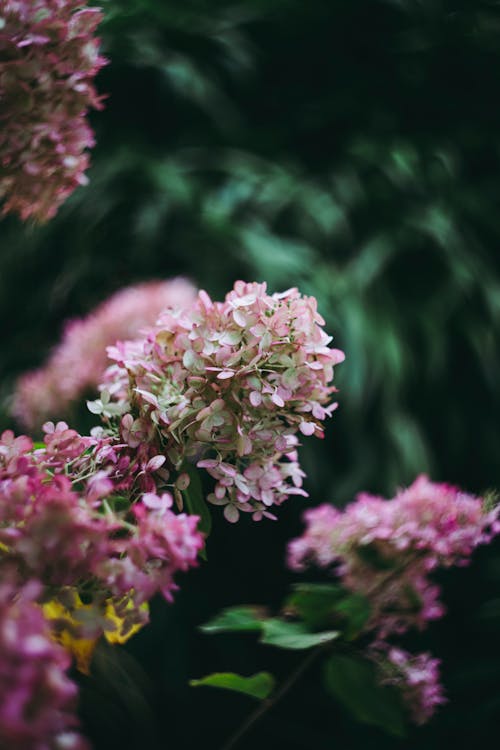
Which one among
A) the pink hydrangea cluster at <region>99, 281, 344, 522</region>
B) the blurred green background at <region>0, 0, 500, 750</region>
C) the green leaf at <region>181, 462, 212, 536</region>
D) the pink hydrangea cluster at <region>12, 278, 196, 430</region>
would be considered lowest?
the blurred green background at <region>0, 0, 500, 750</region>

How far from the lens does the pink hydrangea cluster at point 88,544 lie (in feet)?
0.89

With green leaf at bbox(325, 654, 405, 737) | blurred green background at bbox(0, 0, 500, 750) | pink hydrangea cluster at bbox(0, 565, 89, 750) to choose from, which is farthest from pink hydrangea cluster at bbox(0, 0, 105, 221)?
blurred green background at bbox(0, 0, 500, 750)

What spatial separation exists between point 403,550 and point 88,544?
36 cm

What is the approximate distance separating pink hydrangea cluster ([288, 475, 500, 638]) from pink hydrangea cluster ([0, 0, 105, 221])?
37cm

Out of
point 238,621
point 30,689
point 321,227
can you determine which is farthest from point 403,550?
point 321,227

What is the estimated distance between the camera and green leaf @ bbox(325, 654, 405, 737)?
0.57m

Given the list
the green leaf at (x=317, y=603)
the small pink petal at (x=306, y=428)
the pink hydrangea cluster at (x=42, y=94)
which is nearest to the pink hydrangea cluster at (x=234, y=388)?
the small pink petal at (x=306, y=428)

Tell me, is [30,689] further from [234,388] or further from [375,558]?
[375,558]

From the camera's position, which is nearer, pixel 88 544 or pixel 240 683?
pixel 88 544

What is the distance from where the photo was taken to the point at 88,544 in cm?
28

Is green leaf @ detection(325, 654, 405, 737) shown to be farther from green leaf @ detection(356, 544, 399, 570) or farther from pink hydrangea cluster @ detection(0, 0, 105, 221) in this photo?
pink hydrangea cluster @ detection(0, 0, 105, 221)

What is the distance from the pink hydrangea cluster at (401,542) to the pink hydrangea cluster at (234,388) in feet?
0.63

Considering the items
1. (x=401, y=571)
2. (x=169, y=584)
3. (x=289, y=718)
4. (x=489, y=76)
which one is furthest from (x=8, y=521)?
(x=489, y=76)

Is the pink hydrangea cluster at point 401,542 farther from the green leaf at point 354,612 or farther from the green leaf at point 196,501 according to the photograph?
the green leaf at point 196,501
